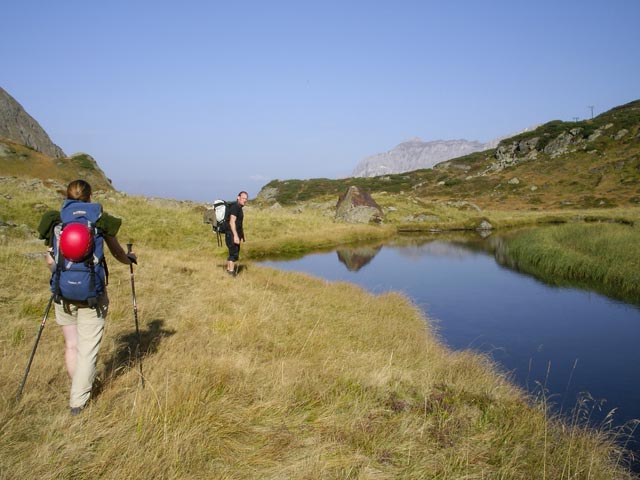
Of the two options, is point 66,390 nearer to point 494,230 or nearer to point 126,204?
point 126,204

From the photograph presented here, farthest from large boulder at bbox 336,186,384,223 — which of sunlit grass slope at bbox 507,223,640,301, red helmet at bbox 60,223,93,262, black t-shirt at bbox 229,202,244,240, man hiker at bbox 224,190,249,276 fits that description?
red helmet at bbox 60,223,93,262

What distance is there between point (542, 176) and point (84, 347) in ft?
286

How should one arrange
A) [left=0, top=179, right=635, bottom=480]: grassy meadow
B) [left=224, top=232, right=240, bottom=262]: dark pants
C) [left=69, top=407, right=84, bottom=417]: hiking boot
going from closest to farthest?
[left=0, top=179, right=635, bottom=480]: grassy meadow, [left=69, top=407, right=84, bottom=417]: hiking boot, [left=224, top=232, right=240, bottom=262]: dark pants

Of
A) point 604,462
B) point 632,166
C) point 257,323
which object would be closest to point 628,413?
point 604,462

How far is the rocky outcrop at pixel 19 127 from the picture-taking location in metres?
54.5

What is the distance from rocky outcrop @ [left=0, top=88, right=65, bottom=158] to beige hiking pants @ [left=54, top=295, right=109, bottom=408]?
195ft

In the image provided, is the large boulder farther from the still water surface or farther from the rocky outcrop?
the rocky outcrop

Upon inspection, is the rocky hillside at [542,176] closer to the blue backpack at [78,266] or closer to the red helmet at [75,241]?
the blue backpack at [78,266]

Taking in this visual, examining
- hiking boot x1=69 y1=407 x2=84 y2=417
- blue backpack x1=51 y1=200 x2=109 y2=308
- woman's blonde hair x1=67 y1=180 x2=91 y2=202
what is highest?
woman's blonde hair x1=67 y1=180 x2=91 y2=202

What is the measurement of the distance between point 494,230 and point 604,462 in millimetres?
41799

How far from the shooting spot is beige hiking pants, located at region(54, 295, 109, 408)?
200 inches

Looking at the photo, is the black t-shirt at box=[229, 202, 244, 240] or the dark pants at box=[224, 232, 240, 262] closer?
the black t-shirt at box=[229, 202, 244, 240]

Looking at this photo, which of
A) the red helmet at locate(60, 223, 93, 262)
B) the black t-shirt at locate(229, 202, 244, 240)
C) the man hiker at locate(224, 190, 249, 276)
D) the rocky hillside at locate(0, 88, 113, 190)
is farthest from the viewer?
the rocky hillside at locate(0, 88, 113, 190)

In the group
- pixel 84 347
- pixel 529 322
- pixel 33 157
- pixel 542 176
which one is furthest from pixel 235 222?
pixel 542 176
